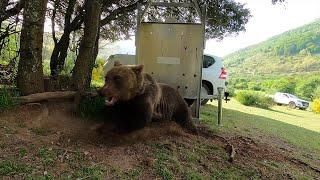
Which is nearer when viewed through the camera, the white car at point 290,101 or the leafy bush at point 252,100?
the leafy bush at point 252,100

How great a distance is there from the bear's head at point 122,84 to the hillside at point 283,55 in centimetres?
8272

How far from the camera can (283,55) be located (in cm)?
9988

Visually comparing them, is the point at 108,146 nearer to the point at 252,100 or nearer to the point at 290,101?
the point at 252,100

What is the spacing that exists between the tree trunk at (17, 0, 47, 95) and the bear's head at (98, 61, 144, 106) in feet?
4.06

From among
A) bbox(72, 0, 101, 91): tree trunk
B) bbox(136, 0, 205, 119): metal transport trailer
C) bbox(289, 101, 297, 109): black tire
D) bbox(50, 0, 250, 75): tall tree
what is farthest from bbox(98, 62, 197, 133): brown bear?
bbox(289, 101, 297, 109): black tire

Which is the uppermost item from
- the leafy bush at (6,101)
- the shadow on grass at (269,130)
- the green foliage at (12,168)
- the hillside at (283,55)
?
the hillside at (283,55)

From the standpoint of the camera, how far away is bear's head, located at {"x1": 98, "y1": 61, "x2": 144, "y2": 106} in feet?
A: 18.9

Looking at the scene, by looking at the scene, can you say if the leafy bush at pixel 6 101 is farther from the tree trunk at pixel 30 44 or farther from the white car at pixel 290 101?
the white car at pixel 290 101

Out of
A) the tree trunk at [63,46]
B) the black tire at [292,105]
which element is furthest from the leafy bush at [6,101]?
the black tire at [292,105]

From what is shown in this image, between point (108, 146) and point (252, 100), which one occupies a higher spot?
point (108, 146)

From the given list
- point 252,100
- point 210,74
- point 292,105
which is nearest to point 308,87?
point 292,105

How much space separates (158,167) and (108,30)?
1035cm

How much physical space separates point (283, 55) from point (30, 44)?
98901 mm

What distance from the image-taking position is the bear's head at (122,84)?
18.9ft
